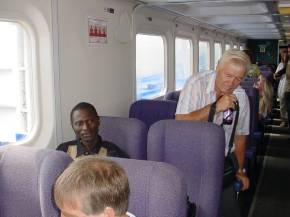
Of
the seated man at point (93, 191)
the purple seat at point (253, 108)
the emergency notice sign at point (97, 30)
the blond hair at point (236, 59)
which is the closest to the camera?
the seated man at point (93, 191)

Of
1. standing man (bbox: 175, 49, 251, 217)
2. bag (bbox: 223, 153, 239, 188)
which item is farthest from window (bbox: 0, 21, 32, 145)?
bag (bbox: 223, 153, 239, 188)

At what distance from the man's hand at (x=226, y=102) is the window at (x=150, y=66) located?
2396 millimetres

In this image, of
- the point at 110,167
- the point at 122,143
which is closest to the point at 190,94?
the point at 122,143

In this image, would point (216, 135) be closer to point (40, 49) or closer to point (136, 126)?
point (136, 126)

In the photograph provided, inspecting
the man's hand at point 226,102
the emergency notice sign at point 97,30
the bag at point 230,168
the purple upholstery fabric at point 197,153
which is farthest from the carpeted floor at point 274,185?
the emergency notice sign at point 97,30

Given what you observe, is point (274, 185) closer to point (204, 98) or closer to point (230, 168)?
point (230, 168)

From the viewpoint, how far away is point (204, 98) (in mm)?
2705

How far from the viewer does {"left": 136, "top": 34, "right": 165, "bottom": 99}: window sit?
16.5 feet

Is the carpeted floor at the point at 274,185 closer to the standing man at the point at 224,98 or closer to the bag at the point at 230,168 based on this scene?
the standing man at the point at 224,98

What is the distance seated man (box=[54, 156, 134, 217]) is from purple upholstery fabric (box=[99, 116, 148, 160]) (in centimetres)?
170

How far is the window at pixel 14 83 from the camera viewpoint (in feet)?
9.17

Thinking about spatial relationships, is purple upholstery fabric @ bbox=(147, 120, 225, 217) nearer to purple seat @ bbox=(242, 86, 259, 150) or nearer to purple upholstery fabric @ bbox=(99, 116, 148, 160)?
purple upholstery fabric @ bbox=(99, 116, 148, 160)

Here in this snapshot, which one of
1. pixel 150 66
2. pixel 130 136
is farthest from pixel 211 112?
pixel 150 66

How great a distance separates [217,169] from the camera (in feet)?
7.83
